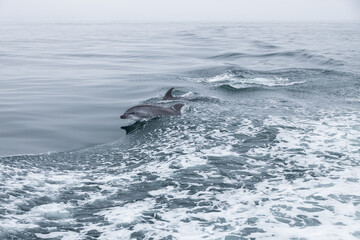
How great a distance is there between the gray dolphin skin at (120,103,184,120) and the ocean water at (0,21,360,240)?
27 centimetres

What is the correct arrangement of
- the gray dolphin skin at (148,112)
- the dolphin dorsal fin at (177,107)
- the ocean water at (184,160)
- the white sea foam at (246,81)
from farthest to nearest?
1. the white sea foam at (246,81)
2. the dolphin dorsal fin at (177,107)
3. the gray dolphin skin at (148,112)
4. the ocean water at (184,160)

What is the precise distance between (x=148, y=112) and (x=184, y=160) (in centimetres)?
338

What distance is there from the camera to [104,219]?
23.3 feet

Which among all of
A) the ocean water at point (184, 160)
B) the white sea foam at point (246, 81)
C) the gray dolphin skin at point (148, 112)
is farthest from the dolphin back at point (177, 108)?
the white sea foam at point (246, 81)

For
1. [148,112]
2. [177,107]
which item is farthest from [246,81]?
[148,112]

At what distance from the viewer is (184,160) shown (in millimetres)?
9828

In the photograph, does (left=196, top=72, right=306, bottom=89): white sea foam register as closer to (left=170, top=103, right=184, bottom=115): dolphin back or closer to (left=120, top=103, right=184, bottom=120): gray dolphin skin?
(left=170, top=103, right=184, bottom=115): dolphin back

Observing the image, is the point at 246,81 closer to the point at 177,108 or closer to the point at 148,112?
the point at 177,108

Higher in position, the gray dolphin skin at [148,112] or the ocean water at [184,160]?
the gray dolphin skin at [148,112]

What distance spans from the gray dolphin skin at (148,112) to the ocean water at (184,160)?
0.87 feet

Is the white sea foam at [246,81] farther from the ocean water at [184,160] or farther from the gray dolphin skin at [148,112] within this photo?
the gray dolphin skin at [148,112]

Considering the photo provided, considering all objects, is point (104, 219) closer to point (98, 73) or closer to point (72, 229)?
point (72, 229)

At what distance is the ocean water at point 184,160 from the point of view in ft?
22.8

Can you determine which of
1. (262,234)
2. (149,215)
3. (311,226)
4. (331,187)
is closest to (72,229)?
(149,215)
